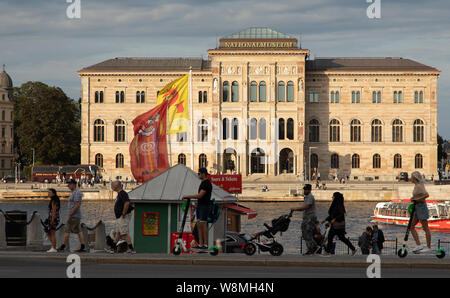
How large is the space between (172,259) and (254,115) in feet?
278

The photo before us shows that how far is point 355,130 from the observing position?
109 m

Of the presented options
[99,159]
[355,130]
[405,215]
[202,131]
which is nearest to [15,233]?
[405,215]

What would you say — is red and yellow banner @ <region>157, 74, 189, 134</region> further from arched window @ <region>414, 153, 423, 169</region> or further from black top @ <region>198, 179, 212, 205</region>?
arched window @ <region>414, 153, 423, 169</region>

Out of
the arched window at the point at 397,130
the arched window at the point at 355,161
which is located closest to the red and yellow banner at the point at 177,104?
the arched window at the point at 355,161

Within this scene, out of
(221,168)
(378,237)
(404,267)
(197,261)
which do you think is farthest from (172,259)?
(221,168)

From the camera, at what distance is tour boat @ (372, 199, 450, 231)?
59.2 m

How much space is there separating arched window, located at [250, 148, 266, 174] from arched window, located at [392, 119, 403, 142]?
1914 centimetres

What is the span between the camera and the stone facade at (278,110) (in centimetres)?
10412

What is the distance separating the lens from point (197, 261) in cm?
2011

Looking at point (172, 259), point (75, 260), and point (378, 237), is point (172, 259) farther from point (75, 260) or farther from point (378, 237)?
point (378, 237)

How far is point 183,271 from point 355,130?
303ft

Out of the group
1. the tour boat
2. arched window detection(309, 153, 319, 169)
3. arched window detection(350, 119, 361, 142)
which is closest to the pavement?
the tour boat

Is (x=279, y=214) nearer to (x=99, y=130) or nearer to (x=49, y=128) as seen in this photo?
(x=99, y=130)

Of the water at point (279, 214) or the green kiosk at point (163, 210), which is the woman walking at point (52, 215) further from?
the water at point (279, 214)
